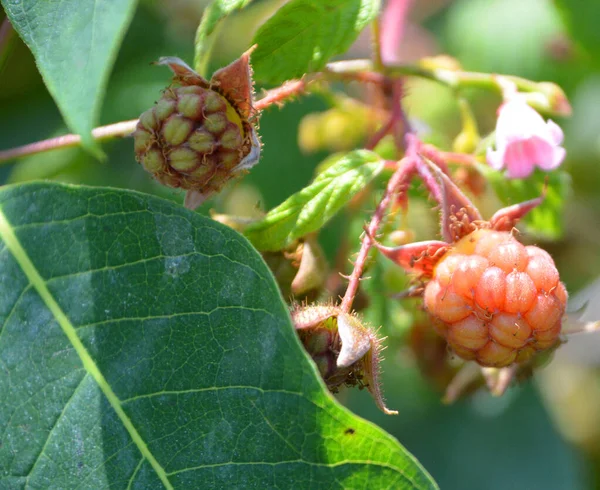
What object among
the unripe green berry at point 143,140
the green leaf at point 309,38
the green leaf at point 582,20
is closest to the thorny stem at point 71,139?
the unripe green berry at point 143,140

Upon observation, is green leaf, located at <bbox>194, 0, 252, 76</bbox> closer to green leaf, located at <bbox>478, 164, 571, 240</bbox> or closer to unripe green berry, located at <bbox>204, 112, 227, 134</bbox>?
unripe green berry, located at <bbox>204, 112, 227, 134</bbox>

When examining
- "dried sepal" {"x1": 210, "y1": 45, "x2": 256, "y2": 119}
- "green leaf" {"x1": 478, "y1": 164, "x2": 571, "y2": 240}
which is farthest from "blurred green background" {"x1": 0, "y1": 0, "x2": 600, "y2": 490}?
"dried sepal" {"x1": 210, "y1": 45, "x2": 256, "y2": 119}

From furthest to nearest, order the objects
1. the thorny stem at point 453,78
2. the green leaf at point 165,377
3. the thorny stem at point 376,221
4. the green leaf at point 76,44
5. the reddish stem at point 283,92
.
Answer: the thorny stem at point 453,78
the reddish stem at point 283,92
the thorny stem at point 376,221
the green leaf at point 165,377
the green leaf at point 76,44

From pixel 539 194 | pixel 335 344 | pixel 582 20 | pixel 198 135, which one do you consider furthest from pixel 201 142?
pixel 582 20

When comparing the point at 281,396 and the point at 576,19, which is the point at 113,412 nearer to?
the point at 281,396

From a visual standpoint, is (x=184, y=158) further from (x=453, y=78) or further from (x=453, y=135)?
(x=453, y=135)

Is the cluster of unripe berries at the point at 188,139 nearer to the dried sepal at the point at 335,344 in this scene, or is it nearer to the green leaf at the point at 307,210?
the green leaf at the point at 307,210
